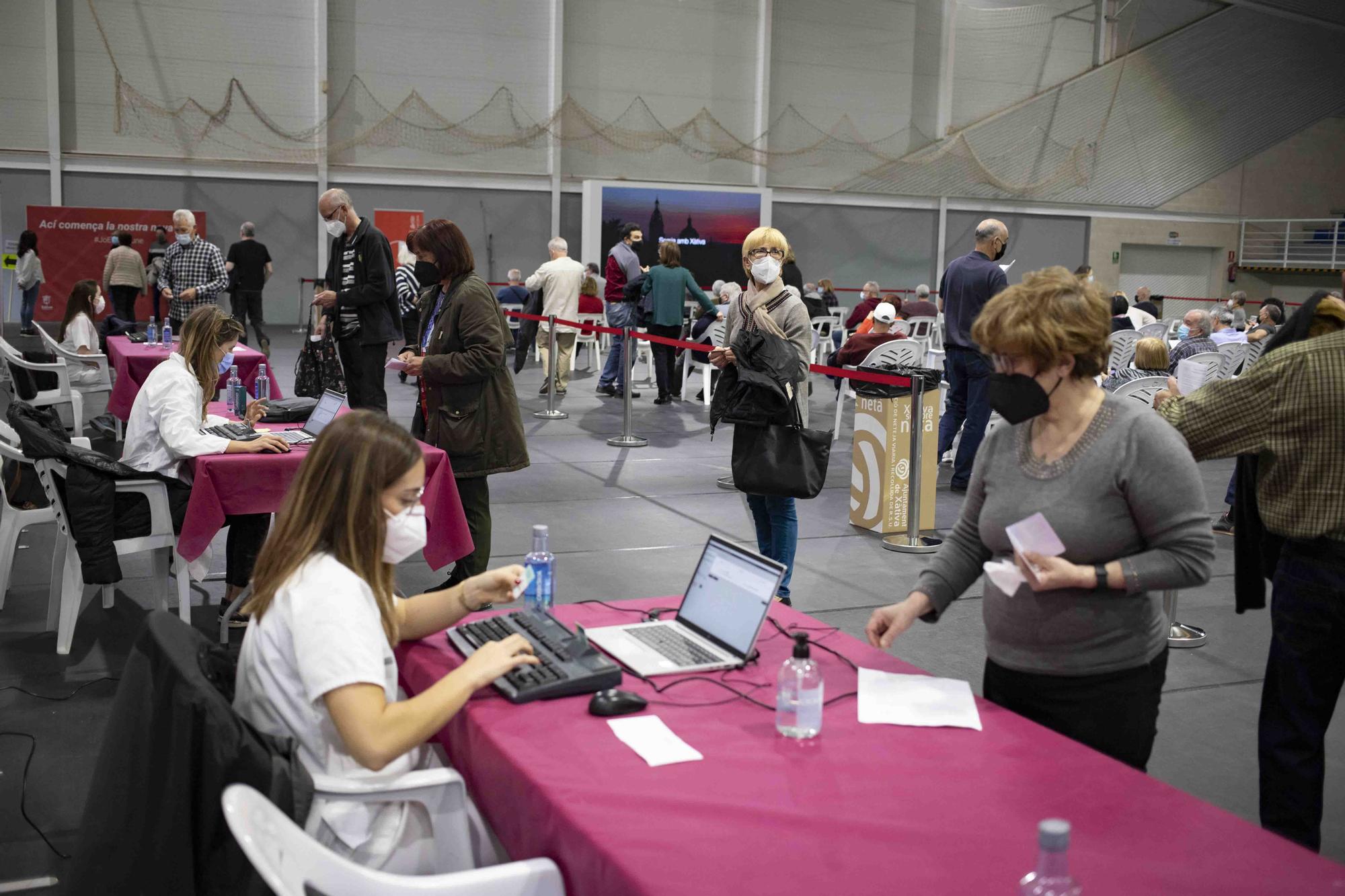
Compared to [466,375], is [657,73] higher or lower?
higher

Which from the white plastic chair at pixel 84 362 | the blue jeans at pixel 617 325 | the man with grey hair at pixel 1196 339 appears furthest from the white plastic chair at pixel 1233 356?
the white plastic chair at pixel 84 362

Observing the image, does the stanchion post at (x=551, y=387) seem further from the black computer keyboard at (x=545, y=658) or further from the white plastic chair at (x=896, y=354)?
the black computer keyboard at (x=545, y=658)

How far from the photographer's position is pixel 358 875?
1.65 meters

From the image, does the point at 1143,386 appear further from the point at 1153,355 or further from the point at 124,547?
the point at 124,547

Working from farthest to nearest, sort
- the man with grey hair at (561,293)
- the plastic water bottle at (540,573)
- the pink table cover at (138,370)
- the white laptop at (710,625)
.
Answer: the man with grey hair at (561,293) < the pink table cover at (138,370) < the plastic water bottle at (540,573) < the white laptop at (710,625)

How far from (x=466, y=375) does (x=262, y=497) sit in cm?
85

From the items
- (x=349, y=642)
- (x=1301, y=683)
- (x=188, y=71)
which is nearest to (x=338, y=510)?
(x=349, y=642)

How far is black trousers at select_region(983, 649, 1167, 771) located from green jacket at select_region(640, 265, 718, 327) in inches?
324

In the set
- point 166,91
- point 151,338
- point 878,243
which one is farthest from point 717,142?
point 151,338

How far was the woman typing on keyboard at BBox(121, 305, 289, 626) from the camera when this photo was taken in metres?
4.12

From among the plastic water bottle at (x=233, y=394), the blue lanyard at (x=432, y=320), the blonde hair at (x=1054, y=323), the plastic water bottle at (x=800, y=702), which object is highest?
the blonde hair at (x=1054, y=323)

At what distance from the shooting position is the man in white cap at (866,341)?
8.04m

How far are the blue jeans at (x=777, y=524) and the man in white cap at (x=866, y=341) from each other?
3.51 m

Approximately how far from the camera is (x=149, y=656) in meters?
1.79
